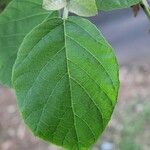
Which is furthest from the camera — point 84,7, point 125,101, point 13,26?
point 125,101

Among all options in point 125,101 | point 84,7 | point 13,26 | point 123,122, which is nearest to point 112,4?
point 84,7

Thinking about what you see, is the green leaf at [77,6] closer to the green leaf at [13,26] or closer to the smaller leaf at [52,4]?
the smaller leaf at [52,4]

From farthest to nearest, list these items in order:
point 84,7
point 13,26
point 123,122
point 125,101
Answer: point 125,101, point 123,122, point 13,26, point 84,7

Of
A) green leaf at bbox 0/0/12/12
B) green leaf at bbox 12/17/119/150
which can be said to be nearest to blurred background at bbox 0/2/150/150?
green leaf at bbox 0/0/12/12

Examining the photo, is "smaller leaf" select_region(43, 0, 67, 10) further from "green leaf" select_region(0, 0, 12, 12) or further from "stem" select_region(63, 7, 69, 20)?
"green leaf" select_region(0, 0, 12, 12)

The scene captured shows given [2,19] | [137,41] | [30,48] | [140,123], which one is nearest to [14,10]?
[2,19]

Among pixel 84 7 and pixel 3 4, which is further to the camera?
pixel 3 4

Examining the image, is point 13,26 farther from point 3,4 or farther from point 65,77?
point 65,77
